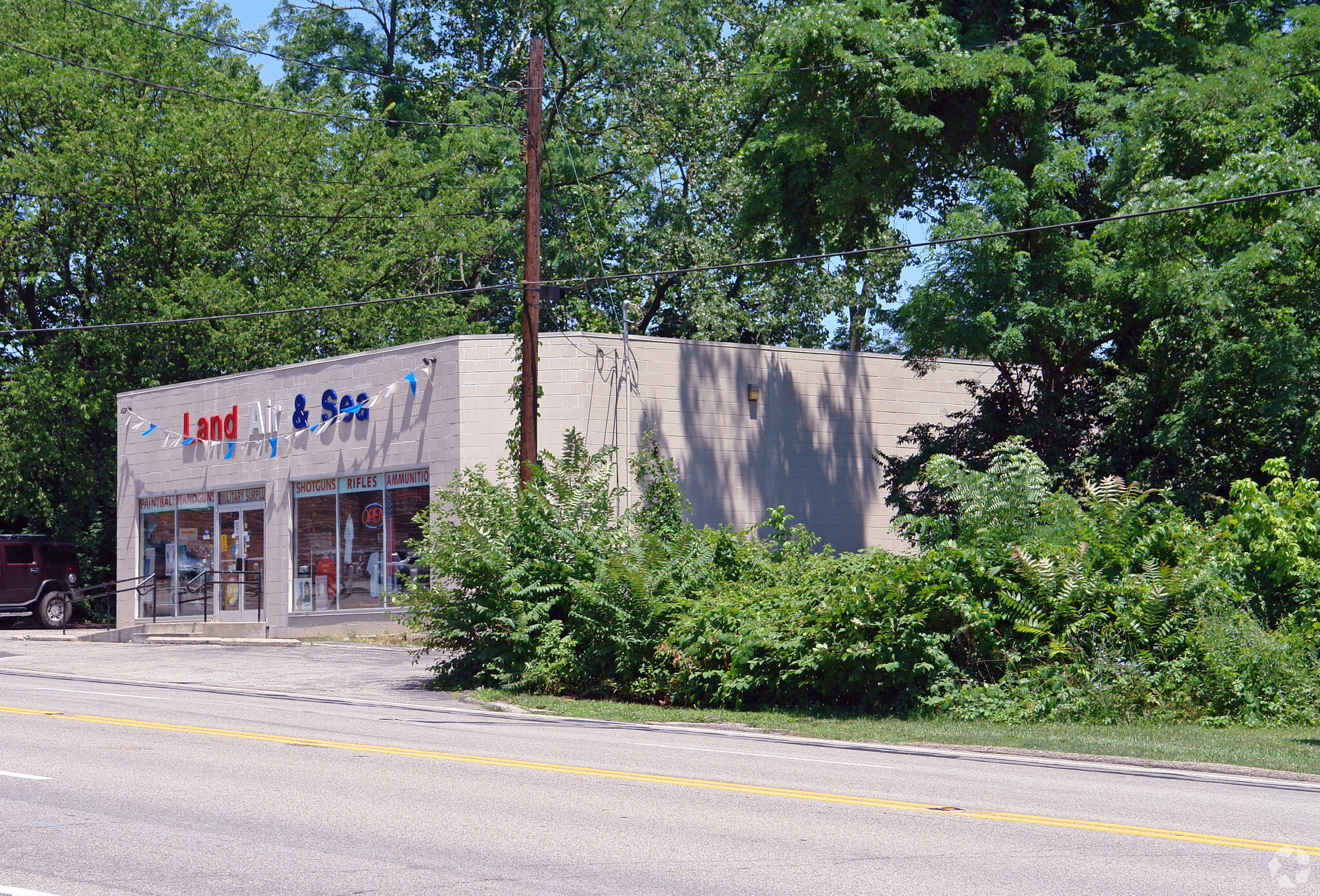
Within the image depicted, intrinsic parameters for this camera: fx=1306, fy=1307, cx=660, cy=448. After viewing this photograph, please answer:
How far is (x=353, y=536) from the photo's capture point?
27531 millimetres

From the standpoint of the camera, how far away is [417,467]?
1033 inches

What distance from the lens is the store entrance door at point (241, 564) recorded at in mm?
29047

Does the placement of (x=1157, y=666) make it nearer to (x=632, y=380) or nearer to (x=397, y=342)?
(x=632, y=380)

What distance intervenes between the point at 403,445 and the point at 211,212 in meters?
13.0

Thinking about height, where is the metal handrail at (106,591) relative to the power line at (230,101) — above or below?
below

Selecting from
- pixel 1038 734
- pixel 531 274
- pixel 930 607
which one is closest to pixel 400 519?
pixel 531 274

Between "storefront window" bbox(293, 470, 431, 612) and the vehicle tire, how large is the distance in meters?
8.46

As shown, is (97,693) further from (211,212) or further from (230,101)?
(230,101)

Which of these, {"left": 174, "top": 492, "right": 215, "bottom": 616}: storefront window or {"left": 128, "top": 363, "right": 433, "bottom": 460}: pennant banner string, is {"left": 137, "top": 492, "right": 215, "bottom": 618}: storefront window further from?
{"left": 128, "top": 363, "right": 433, "bottom": 460}: pennant banner string

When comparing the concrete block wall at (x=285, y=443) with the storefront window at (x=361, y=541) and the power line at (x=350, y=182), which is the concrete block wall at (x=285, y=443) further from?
the power line at (x=350, y=182)

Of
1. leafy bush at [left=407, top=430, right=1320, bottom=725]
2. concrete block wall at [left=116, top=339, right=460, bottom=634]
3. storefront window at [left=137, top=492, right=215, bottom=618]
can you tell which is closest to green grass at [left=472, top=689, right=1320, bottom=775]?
leafy bush at [left=407, top=430, right=1320, bottom=725]

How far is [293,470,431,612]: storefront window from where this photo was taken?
87.6ft

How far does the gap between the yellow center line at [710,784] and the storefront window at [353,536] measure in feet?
40.8

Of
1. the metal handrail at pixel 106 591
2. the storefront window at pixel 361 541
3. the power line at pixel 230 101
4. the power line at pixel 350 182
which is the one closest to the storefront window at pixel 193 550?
the metal handrail at pixel 106 591
